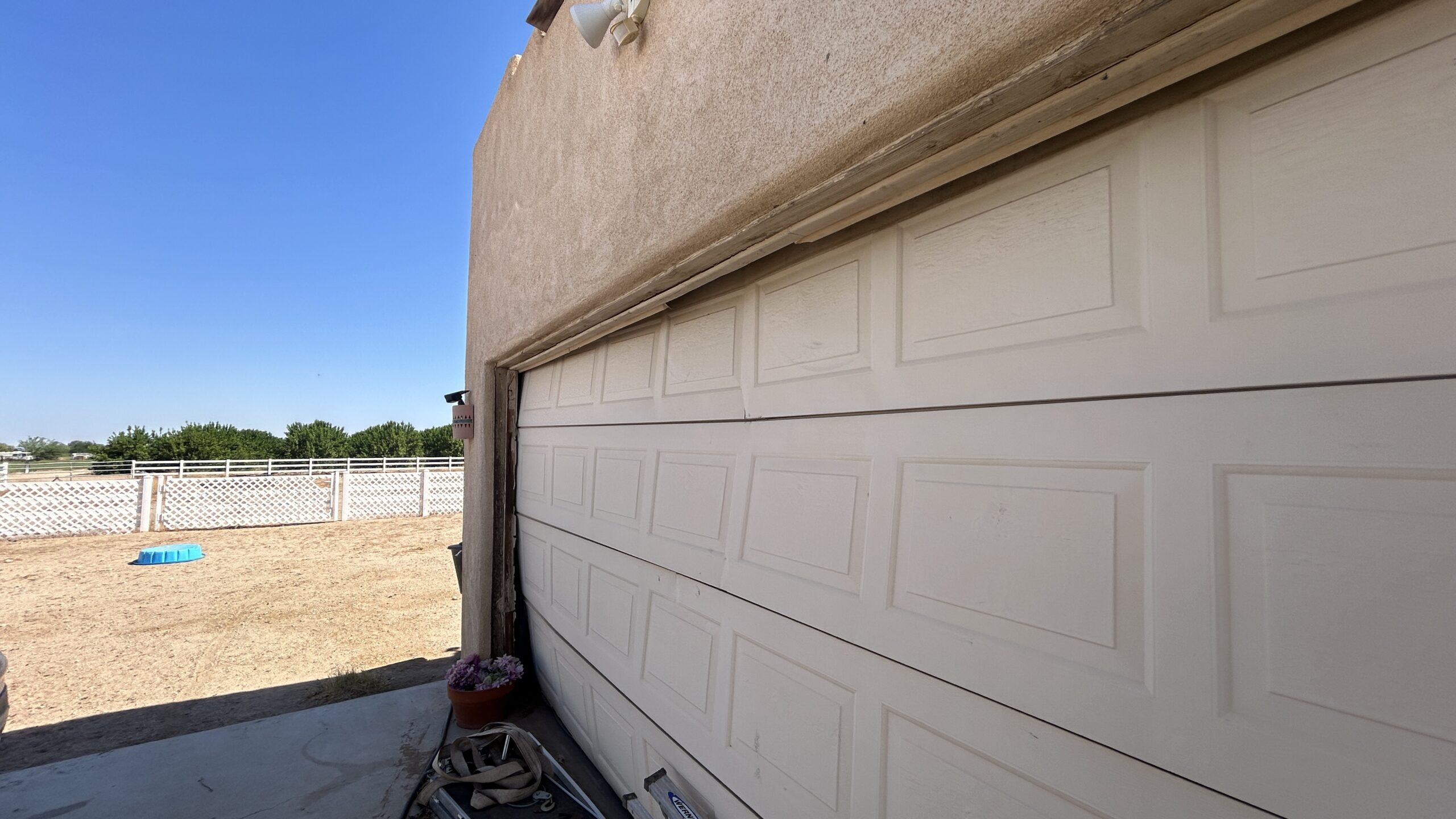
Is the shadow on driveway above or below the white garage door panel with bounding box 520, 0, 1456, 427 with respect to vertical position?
below

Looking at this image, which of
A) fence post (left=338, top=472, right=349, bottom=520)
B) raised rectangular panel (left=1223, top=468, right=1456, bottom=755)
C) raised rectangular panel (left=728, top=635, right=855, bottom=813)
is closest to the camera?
raised rectangular panel (left=1223, top=468, right=1456, bottom=755)

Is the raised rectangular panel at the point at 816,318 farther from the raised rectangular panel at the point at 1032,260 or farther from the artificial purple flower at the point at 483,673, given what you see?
the artificial purple flower at the point at 483,673

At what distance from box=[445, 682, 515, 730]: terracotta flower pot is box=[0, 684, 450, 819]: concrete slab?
17 centimetres

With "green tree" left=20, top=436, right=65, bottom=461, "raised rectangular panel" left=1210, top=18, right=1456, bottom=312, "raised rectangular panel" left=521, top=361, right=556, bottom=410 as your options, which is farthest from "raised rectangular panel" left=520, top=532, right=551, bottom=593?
"green tree" left=20, top=436, right=65, bottom=461

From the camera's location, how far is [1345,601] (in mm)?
773

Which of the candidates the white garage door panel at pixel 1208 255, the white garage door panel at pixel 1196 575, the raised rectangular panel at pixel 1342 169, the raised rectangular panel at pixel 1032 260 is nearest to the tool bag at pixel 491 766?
the white garage door panel at pixel 1196 575

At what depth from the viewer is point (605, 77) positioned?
8.03 ft

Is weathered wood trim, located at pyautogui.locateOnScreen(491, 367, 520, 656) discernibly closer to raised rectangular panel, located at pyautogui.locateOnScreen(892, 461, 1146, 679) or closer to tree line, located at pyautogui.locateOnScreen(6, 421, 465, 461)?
raised rectangular panel, located at pyautogui.locateOnScreen(892, 461, 1146, 679)

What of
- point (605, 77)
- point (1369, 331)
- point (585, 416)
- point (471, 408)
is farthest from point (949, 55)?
point (471, 408)

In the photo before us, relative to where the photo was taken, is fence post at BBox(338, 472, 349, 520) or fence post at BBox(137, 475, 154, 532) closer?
fence post at BBox(137, 475, 154, 532)

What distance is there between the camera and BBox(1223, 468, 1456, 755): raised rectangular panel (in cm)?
71

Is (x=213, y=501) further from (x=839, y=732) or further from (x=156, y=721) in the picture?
(x=839, y=732)

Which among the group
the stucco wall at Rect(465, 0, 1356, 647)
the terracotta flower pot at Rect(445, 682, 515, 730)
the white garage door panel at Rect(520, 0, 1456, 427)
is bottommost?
the terracotta flower pot at Rect(445, 682, 515, 730)

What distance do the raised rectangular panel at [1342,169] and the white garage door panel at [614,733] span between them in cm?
180
